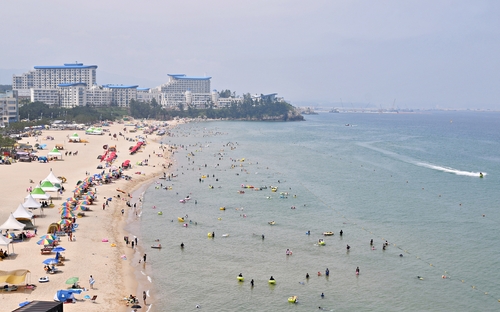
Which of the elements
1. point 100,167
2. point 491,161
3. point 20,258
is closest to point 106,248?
point 20,258

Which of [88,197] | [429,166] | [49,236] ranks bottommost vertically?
[49,236]

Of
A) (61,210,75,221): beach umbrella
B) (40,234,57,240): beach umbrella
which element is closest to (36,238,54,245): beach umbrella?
(40,234,57,240): beach umbrella

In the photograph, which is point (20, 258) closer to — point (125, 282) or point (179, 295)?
point (125, 282)

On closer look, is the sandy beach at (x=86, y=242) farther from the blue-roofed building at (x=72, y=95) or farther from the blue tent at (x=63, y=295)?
the blue-roofed building at (x=72, y=95)

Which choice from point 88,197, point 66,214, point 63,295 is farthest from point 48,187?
point 63,295

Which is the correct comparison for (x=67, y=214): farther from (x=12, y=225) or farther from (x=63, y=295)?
(x=63, y=295)

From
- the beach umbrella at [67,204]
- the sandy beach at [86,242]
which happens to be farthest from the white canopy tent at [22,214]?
the beach umbrella at [67,204]
